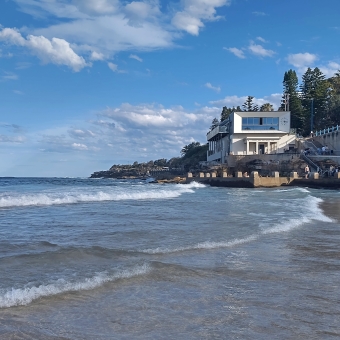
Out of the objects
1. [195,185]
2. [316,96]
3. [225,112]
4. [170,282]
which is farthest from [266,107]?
[170,282]

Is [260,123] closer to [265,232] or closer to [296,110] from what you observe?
[296,110]

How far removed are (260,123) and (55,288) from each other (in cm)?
4963

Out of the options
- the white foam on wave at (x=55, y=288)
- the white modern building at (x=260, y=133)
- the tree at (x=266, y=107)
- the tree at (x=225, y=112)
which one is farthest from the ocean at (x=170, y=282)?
the tree at (x=225, y=112)

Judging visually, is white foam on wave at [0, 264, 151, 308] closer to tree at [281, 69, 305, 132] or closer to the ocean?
the ocean

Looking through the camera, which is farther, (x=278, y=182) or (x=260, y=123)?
(x=260, y=123)

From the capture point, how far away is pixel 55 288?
5.08m

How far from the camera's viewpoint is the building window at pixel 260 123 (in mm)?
51812

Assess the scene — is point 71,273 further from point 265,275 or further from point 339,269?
point 339,269

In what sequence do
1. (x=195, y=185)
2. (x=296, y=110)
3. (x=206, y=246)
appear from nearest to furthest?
(x=206, y=246) → (x=195, y=185) → (x=296, y=110)

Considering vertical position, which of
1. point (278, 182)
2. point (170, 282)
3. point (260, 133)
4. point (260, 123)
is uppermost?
point (260, 123)

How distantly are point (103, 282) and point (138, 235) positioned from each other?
3.74 metres

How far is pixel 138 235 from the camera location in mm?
9156

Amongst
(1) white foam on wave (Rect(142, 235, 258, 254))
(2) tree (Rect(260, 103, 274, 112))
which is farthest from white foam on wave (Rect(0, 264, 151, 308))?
(2) tree (Rect(260, 103, 274, 112))

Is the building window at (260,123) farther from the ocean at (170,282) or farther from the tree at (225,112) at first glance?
the ocean at (170,282)
